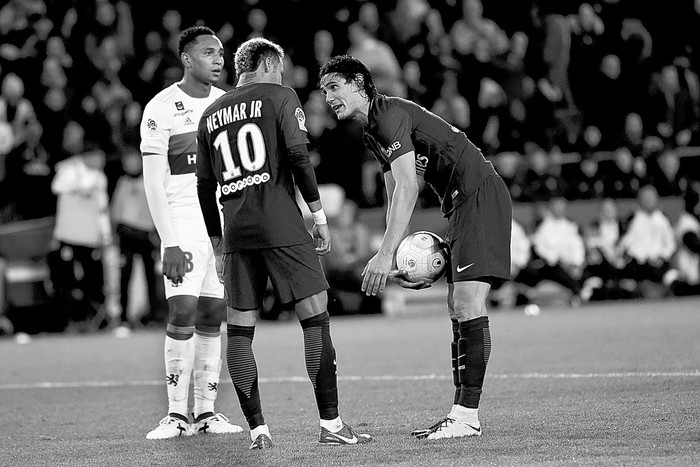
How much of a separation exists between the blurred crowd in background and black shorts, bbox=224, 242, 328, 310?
9.87 m

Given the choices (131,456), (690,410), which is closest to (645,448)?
(690,410)

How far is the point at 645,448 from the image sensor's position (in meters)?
5.55

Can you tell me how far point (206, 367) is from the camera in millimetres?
7434

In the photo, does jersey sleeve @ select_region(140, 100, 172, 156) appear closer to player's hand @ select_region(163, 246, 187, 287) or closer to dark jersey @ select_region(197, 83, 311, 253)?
player's hand @ select_region(163, 246, 187, 287)

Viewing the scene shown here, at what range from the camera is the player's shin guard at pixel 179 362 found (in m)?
7.30

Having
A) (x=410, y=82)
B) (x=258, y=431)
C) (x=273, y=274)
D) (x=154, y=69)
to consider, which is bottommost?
(x=258, y=431)

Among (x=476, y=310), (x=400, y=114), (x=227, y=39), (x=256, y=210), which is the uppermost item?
(x=227, y=39)

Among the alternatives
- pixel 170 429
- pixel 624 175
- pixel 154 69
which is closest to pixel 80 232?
pixel 154 69

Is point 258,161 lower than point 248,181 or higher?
higher

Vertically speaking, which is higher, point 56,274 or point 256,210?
point 256,210

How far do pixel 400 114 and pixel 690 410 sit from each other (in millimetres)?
2384

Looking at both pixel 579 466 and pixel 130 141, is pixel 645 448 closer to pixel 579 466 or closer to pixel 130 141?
pixel 579 466

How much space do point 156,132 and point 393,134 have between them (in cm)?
181

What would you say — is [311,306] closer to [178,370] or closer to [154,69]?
[178,370]
